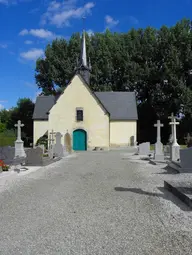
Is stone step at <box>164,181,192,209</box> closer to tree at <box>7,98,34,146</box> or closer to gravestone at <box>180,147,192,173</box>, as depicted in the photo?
gravestone at <box>180,147,192,173</box>

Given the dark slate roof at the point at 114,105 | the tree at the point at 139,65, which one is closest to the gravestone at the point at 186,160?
the dark slate roof at the point at 114,105

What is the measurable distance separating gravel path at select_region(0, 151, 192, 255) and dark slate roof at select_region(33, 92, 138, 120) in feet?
101

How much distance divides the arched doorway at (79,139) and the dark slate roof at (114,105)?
414cm

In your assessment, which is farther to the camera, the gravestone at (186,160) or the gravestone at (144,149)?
the gravestone at (144,149)

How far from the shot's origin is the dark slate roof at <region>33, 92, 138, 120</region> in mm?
40656

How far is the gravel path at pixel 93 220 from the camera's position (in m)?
4.51

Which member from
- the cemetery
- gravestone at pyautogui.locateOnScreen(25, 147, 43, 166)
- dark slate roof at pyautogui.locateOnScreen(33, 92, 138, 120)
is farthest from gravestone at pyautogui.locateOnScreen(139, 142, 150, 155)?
dark slate roof at pyautogui.locateOnScreen(33, 92, 138, 120)

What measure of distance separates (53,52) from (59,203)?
4527 centimetres

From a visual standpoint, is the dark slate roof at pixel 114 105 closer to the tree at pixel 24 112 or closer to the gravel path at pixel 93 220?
the tree at pixel 24 112

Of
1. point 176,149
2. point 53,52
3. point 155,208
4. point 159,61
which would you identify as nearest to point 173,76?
point 159,61

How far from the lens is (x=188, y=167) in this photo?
12391 mm

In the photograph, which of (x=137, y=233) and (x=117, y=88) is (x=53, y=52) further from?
(x=137, y=233)

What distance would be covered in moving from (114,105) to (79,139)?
22.0ft

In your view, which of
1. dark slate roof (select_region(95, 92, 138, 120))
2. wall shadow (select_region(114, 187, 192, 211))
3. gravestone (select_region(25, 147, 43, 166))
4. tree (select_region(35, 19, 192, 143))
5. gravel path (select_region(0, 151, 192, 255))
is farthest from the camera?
tree (select_region(35, 19, 192, 143))
